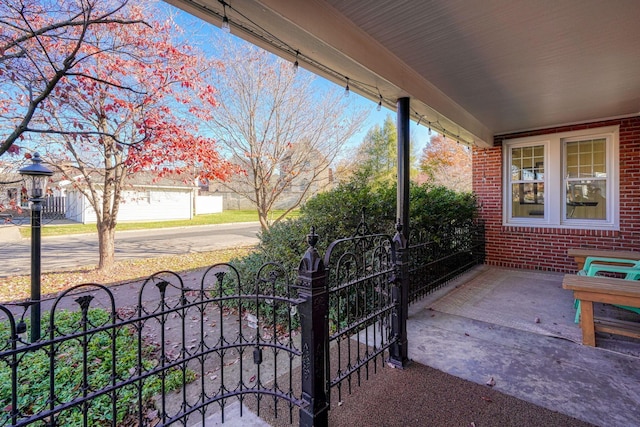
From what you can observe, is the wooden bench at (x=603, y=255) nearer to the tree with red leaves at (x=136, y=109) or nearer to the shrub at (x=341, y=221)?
the shrub at (x=341, y=221)

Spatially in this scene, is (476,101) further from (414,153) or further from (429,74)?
(414,153)

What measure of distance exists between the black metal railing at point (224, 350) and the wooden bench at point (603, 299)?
170 cm

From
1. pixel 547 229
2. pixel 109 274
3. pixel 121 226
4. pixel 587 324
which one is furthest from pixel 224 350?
pixel 121 226

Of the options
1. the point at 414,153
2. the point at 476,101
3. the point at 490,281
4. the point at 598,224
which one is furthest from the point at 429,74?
the point at 414,153

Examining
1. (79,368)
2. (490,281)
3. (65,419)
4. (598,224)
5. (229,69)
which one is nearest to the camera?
(65,419)

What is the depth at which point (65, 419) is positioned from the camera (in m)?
2.31

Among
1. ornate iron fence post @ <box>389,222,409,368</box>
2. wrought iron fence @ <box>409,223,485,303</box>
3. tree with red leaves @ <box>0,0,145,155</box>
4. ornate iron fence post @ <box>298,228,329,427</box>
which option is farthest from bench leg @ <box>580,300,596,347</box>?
tree with red leaves @ <box>0,0,145,155</box>

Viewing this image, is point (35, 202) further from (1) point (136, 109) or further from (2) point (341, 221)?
(2) point (341, 221)

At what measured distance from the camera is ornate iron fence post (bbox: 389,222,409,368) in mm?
2604

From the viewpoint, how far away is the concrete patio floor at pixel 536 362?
6.94 feet

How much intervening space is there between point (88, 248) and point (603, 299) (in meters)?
12.7

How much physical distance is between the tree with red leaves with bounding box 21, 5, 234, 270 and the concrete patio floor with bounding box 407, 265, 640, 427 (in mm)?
5091

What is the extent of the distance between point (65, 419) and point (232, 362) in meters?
1.29

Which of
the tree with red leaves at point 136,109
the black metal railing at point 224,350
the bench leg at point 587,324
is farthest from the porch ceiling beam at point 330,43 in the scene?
the tree with red leaves at point 136,109
